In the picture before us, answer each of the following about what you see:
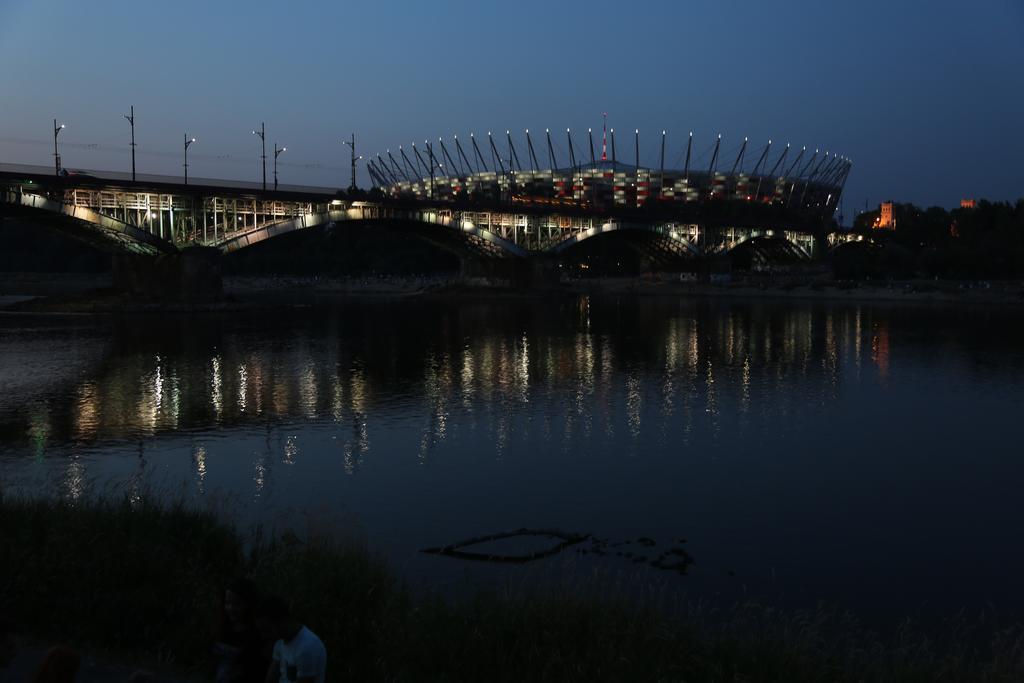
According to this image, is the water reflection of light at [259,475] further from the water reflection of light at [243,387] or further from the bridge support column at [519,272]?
the bridge support column at [519,272]

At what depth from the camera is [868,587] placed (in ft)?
45.8

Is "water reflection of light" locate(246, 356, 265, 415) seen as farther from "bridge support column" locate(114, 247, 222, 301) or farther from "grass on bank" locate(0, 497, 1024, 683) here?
"bridge support column" locate(114, 247, 222, 301)

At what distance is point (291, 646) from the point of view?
719 cm

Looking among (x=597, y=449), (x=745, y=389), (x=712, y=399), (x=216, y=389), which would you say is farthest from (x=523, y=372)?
(x=597, y=449)

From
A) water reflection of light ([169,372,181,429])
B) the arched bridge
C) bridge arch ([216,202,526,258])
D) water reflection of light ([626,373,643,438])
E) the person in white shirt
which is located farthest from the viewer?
bridge arch ([216,202,526,258])

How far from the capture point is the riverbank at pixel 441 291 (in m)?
85.4

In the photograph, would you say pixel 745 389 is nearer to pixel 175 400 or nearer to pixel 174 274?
pixel 175 400

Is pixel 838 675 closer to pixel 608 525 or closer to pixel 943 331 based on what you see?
pixel 608 525

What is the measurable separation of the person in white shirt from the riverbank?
79.0 meters

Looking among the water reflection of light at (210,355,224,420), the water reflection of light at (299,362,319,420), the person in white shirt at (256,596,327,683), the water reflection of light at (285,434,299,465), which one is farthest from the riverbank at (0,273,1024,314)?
the person in white shirt at (256,596,327,683)

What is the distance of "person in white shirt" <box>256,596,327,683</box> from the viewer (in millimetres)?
7121

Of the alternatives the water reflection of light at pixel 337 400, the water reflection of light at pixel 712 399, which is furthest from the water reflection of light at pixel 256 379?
the water reflection of light at pixel 712 399

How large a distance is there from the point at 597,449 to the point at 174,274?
222 ft

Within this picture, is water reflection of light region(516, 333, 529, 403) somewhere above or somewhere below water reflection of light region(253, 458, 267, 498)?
above
